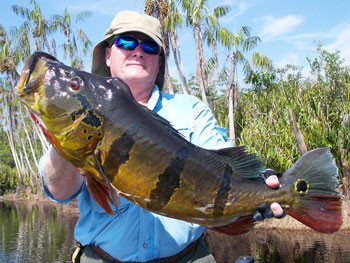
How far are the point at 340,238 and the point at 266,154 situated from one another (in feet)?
14.3

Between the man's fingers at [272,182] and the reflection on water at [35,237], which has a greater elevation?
the man's fingers at [272,182]

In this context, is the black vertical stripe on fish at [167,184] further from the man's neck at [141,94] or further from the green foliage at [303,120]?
the green foliage at [303,120]

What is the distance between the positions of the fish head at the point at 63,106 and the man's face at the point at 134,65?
90 centimetres

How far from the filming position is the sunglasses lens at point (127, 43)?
9.01 feet

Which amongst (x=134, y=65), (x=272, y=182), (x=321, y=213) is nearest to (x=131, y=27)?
(x=134, y=65)

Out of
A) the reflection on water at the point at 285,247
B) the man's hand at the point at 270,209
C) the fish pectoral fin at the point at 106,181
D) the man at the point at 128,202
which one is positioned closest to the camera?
the fish pectoral fin at the point at 106,181

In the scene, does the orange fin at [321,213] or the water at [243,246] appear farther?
the water at [243,246]

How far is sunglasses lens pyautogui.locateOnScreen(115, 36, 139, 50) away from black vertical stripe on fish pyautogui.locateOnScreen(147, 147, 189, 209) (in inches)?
49.8

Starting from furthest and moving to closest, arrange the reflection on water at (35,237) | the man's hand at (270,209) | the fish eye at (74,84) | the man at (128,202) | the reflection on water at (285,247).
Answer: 1. the reflection on water at (35,237)
2. the reflection on water at (285,247)
3. the man at (128,202)
4. the man's hand at (270,209)
5. the fish eye at (74,84)

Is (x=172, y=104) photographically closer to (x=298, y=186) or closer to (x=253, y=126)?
(x=298, y=186)

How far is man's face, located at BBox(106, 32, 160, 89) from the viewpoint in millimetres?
2707

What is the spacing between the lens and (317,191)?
2.05 metres

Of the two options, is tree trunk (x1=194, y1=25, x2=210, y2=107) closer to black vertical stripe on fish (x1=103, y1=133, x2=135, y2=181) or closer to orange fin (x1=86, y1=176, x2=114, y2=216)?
orange fin (x1=86, y1=176, x2=114, y2=216)

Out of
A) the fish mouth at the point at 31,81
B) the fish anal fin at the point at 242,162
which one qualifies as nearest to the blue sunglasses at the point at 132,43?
the fish mouth at the point at 31,81
